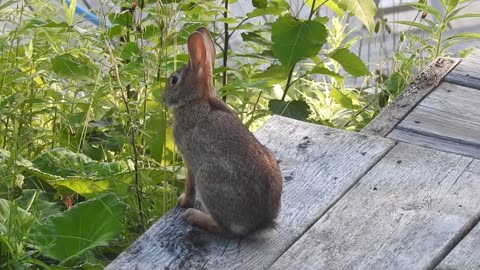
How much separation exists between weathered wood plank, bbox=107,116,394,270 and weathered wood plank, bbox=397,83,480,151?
0.75ft

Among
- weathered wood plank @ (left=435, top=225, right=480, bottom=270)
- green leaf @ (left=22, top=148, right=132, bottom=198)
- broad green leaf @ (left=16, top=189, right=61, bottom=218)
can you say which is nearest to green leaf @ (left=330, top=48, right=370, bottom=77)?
green leaf @ (left=22, top=148, right=132, bottom=198)

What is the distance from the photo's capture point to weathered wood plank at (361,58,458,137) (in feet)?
12.4

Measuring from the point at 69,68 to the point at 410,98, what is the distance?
131 cm

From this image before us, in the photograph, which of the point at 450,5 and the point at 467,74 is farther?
the point at 450,5

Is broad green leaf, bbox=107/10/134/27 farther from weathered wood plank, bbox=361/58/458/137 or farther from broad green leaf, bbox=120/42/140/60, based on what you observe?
weathered wood plank, bbox=361/58/458/137

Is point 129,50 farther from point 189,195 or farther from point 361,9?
point 361,9

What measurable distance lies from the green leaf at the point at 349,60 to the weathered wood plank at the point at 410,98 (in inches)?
13.8

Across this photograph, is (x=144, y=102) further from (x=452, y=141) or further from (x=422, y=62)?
(x=422, y=62)

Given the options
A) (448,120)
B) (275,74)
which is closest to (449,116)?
(448,120)

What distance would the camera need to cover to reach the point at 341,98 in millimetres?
4676

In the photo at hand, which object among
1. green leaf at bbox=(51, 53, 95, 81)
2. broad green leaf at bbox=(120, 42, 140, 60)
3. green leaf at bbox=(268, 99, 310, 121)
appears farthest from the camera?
green leaf at bbox=(268, 99, 310, 121)

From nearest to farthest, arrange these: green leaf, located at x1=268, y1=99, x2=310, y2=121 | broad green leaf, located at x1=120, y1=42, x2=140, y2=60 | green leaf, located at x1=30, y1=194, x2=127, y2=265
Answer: green leaf, located at x1=30, y1=194, x2=127, y2=265, broad green leaf, located at x1=120, y1=42, x2=140, y2=60, green leaf, located at x1=268, y1=99, x2=310, y2=121

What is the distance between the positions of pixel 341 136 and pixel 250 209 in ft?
2.61

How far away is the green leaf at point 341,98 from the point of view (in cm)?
464
